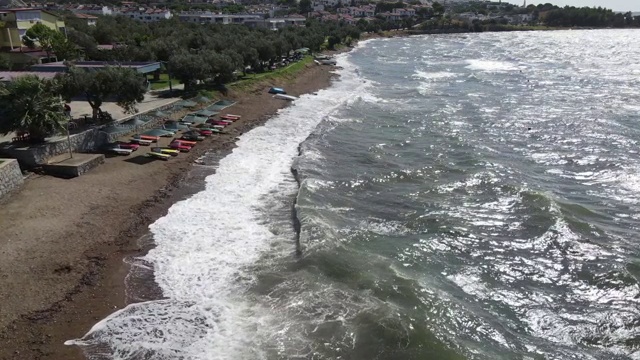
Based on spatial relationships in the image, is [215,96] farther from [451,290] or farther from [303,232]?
[451,290]

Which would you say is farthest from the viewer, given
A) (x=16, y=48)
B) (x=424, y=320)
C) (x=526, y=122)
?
(x=16, y=48)

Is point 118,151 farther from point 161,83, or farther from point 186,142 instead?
point 161,83

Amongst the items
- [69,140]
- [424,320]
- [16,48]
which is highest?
[16,48]

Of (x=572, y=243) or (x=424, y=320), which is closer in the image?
(x=424, y=320)

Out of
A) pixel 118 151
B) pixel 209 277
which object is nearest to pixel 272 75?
pixel 118 151

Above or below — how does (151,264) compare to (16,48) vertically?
below

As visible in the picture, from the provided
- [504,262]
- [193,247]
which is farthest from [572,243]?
[193,247]

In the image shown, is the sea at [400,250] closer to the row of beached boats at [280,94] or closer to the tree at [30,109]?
the tree at [30,109]
